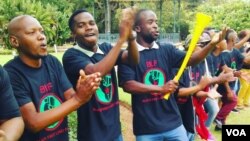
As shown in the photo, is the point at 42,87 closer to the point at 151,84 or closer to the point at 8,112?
the point at 8,112

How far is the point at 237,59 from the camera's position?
23.5 feet

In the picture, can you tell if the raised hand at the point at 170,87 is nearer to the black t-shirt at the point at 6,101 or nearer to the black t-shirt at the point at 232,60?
the black t-shirt at the point at 6,101

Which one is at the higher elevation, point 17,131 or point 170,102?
point 17,131

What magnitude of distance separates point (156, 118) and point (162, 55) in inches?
25.7

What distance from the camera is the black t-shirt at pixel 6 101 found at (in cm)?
243

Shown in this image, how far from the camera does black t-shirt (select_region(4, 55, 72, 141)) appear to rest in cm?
282

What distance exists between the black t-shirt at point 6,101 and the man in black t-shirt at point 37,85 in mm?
266

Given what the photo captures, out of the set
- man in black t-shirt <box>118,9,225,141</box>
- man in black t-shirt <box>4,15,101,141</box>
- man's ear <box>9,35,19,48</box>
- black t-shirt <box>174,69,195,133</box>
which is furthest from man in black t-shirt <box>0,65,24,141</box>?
black t-shirt <box>174,69,195,133</box>

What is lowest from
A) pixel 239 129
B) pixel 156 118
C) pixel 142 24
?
pixel 239 129

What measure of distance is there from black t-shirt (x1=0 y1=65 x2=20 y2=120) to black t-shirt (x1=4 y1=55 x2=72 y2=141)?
27 cm

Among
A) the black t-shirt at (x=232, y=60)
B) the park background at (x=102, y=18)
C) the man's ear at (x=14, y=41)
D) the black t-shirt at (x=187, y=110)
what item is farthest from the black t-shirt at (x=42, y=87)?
the black t-shirt at (x=232, y=60)

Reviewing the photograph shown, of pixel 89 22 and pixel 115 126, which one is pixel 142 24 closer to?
pixel 89 22

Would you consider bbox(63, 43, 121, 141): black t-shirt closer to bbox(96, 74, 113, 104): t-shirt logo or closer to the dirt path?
bbox(96, 74, 113, 104): t-shirt logo

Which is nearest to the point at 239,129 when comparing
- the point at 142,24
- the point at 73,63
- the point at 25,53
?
the point at 142,24
